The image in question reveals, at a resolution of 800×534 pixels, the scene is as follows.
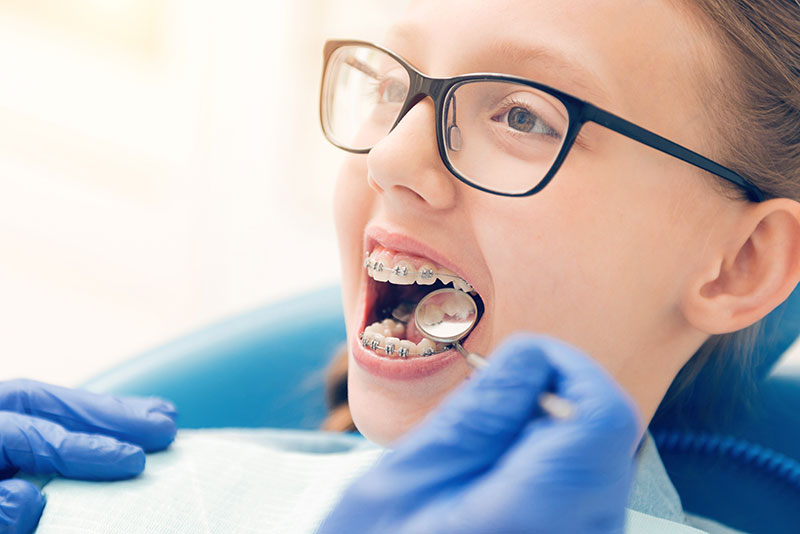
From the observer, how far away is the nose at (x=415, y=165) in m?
0.86

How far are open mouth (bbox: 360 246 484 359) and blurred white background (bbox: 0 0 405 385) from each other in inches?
50.1

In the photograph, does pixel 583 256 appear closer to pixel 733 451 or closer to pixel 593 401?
pixel 593 401

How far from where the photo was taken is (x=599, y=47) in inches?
32.8

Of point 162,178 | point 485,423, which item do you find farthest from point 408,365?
point 162,178

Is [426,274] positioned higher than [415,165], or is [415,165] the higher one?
[415,165]

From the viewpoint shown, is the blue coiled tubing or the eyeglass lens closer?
the eyeglass lens

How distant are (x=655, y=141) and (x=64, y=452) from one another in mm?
719

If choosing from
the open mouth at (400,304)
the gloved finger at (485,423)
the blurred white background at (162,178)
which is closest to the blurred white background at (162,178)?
the blurred white background at (162,178)

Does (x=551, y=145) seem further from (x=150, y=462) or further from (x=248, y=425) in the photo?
(x=248, y=425)

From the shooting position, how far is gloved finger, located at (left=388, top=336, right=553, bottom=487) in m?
0.56

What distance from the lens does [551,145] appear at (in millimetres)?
866

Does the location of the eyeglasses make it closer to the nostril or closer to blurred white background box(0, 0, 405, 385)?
the nostril

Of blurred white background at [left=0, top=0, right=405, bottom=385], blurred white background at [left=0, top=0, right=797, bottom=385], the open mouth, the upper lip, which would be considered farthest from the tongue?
blurred white background at [left=0, top=0, right=797, bottom=385]

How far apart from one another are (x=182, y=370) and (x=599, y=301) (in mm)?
774
